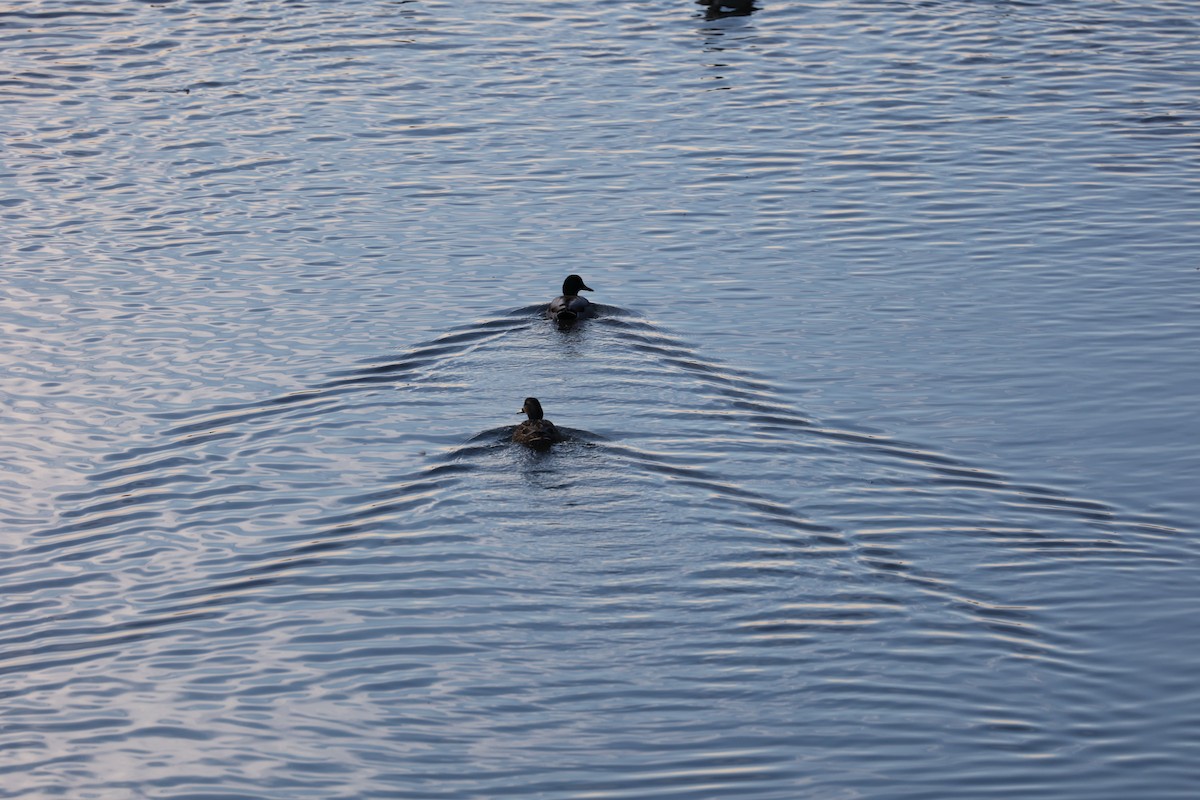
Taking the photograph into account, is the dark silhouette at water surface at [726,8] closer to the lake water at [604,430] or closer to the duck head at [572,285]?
the lake water at [604,430]

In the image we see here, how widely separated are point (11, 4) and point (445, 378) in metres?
20.8

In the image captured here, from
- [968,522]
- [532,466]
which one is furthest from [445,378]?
[968,522]

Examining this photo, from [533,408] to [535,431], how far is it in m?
0.45

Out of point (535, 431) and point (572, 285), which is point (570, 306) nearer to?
point (572, 285)

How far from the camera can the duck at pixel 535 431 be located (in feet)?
46.2

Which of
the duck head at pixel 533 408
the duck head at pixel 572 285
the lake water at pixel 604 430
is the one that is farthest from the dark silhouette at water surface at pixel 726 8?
the duck head at pixel 533 408

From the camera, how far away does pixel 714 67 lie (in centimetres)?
2895

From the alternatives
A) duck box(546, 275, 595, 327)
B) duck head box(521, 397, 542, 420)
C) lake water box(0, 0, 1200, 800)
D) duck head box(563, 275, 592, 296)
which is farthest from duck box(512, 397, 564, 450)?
duck head box(563, 275, 592, 296)

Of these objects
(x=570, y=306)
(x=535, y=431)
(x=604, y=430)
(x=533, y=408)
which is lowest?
(x=604, y=430)

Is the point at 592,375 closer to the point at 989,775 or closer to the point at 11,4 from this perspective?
the point at 989,775

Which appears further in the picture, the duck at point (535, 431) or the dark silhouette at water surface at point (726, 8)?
the dark silhouette at water surface at point (726, 8)

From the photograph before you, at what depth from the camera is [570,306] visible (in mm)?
17297

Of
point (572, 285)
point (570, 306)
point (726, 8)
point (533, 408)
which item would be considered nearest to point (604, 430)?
point (533, 408)

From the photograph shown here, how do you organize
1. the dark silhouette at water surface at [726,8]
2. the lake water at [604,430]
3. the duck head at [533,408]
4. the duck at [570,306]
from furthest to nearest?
1. the dark silhouette at water surface at [726,8]
2. the duck at [570,306]
3. the duck head at [533,408]
4. the lake water at [604,430]
